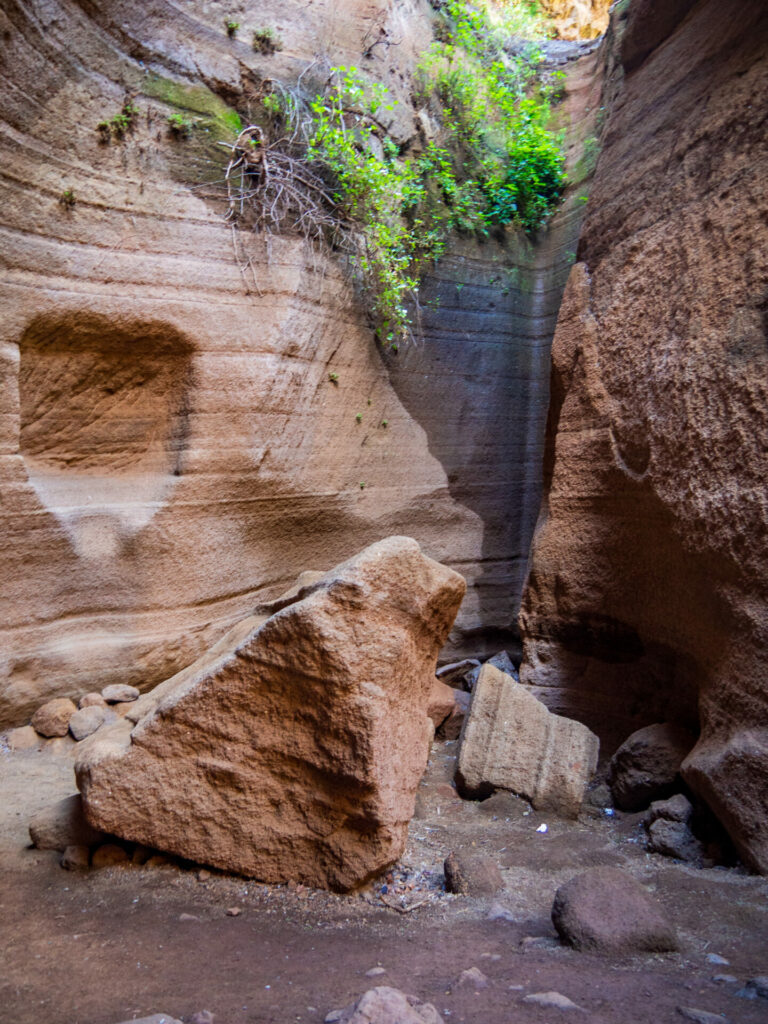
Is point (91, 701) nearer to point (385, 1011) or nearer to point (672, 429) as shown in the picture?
point (385, 1011)

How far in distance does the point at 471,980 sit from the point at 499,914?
0.62m

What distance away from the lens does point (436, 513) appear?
6145mm

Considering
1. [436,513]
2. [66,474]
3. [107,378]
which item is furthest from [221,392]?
[436,513]

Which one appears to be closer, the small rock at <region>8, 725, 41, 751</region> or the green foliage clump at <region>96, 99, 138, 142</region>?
the small rock at <region>8, 725, 41, 751</region>

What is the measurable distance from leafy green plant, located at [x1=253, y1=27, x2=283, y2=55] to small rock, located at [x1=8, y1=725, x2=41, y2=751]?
4.70 meters

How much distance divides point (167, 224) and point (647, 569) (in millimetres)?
3564

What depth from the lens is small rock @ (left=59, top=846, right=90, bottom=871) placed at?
2.94 m

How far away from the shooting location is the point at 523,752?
158 inches

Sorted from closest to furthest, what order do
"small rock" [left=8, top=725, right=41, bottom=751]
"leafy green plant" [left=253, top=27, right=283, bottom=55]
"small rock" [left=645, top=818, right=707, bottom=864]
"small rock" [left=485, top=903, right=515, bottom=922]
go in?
1. "small rock" [left=485, top=903, right=515, bottom=922]
2. "small rock" [left=645, top=818, right=707, bottom=864]
3. "small rock" [left=8, top=725, right=41, bottom=751]
4. "leafy green plant" [left=253, top=27, right=283, bottom=55]

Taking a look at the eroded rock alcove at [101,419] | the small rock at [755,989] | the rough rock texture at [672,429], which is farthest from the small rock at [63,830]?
the rough rock texture at [672,429]

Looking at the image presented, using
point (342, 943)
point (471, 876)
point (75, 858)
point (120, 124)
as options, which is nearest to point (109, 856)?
point (75, 858)

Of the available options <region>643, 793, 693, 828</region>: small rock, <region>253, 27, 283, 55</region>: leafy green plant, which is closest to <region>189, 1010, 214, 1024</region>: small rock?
<region>643, 793, 693, 828</region>: small rock

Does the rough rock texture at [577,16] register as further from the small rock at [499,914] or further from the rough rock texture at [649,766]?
the small rock at [499,914]

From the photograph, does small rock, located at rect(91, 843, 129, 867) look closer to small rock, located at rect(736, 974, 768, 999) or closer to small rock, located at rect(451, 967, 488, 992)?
small rock, located at rect(451, 967, 488, 992)
